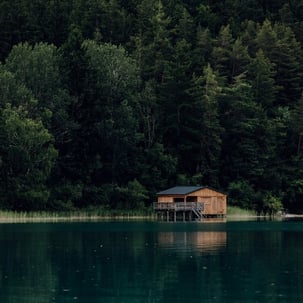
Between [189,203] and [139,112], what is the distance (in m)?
15.7

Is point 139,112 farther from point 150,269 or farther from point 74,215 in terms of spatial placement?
point 150,269

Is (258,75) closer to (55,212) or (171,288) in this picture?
(55,212)

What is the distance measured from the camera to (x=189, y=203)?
303 feet

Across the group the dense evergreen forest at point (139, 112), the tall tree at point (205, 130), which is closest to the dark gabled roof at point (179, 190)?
the dense evergreen forest at point (139, 112)

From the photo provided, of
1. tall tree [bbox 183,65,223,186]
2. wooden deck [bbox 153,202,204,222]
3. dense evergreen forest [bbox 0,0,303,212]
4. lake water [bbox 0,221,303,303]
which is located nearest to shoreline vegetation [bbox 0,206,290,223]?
dense evergreen forest [bbox 0,0,303,212]

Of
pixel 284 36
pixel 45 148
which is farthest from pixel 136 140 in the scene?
pixel 284 36

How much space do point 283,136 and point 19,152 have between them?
115ft

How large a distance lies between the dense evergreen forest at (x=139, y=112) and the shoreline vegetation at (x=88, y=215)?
3.83 ft

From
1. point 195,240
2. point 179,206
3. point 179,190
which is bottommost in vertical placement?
point 195,240

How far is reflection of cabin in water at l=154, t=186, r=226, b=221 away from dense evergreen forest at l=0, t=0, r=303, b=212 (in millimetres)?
4300

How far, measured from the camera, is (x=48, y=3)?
12700 cm

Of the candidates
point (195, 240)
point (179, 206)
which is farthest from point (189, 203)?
point (195, 240)

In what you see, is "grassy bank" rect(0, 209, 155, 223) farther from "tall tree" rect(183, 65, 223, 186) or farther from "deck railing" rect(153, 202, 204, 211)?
"tall tree" rect(183, 65, 223, 186)

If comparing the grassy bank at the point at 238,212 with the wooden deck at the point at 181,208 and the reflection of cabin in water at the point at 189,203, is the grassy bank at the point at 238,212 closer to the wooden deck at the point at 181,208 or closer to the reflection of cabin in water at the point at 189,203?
the reflection of cabin in water at the point at 189,203
